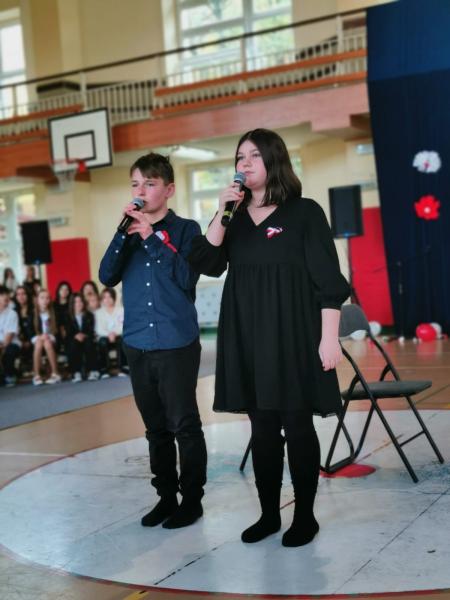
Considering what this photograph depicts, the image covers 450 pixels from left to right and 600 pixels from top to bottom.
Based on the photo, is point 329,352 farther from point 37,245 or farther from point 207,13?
point 207,13

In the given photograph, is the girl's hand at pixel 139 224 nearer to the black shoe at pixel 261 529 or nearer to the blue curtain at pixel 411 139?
the black shoe at pixel 261 529

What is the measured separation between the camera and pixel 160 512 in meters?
3.17

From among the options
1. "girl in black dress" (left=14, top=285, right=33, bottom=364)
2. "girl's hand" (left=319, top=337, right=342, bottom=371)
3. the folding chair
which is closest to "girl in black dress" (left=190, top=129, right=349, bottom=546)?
"girl's hand" (left=319, top=337, right=342, bottom=371)

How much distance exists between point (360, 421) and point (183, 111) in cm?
822

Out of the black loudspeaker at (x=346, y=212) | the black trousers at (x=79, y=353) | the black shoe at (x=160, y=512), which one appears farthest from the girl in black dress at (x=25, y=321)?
the black shoe at (x=160, y=512)

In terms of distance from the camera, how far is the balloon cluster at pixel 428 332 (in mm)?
10219

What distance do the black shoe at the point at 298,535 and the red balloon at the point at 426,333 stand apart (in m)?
7.77

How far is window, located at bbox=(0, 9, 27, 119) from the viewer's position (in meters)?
16.0

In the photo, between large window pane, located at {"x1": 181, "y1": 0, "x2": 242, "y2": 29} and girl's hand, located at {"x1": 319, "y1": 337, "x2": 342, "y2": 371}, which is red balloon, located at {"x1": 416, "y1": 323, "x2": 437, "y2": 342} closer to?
large window pane, located at {"x1": 181, "y1": 0, "x2": 242, "y2": 29}

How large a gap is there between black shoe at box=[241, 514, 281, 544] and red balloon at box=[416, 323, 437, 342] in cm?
770

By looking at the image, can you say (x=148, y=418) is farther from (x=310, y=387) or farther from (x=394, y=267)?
(x=394, y=267)

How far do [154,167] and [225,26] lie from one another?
12472mm

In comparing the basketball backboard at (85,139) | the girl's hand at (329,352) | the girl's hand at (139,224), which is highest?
the basketball backboard at (85,139)

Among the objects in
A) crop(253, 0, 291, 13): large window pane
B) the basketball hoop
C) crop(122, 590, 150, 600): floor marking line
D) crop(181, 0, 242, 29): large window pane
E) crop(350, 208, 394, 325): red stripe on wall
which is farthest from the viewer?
crop(181, 0, 242, 29): large window pane
